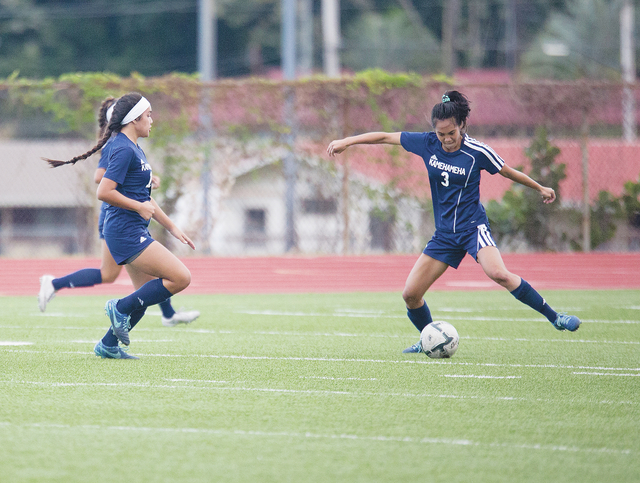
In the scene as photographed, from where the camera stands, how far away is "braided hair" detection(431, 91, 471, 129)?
269 inches

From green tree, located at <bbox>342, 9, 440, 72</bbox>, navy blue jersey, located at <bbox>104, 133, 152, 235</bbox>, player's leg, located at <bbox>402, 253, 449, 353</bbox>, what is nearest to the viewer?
navy blue jersey, located at <bbox>104, 133, 152, 235</bbox>

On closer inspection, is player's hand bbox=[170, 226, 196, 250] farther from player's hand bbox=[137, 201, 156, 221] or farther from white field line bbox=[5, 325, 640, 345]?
white field line bbox=[5, 325, 640, 345]

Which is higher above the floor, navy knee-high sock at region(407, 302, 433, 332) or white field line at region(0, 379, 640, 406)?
navy knee-high sock at region(407, 302, 433, 332)

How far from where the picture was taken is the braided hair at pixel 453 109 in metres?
6.82

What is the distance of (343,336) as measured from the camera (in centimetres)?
851

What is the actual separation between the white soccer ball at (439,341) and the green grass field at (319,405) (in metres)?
0.12

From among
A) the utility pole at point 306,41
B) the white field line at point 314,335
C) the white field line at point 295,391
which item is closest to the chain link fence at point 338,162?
the white field line at point 314,335

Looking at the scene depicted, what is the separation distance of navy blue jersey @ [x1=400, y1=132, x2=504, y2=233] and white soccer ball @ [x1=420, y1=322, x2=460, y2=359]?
77 cm

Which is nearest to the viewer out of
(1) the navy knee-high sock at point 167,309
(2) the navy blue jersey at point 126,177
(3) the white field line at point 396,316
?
(2) the navy blue jersey at point 126,177

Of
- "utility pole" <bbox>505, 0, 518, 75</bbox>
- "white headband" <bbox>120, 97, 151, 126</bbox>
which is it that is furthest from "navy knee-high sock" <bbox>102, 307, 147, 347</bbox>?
"utility pole" <bbox>505, 0, 518, 75</bbox>

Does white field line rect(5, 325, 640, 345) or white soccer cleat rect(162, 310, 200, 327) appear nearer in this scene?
white field line rect(5, 325, 640, 345)

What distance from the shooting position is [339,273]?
14.4 m

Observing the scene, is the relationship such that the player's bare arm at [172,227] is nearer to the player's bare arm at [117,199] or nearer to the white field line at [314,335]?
the player's bare arm at [117,199]

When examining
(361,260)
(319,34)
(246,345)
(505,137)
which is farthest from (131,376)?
(319,34)
